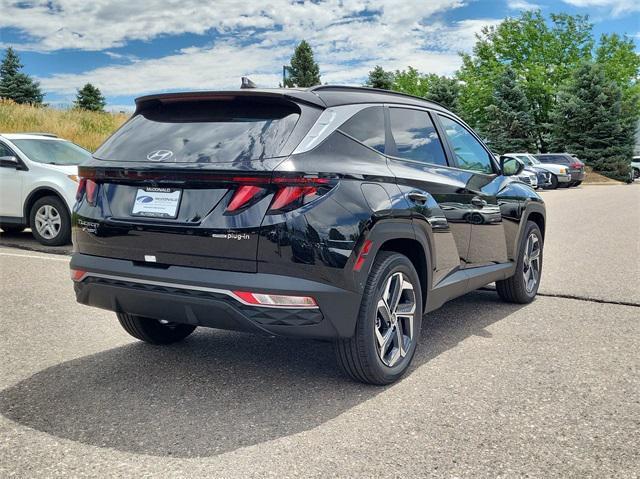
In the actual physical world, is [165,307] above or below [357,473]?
above

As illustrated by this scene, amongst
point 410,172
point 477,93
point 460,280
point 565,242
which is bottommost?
point 565,242

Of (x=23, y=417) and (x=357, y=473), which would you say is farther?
(x=23, y=417)

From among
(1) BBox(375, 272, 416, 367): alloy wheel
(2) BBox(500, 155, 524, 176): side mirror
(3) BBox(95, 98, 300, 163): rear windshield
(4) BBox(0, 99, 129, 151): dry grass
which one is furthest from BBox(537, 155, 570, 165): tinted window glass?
(3) BBox(95, 98, 300, 163): rear windshield

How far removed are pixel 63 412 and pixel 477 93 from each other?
55.1 m

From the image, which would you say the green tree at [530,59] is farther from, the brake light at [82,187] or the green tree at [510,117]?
the brake light at [82,187]

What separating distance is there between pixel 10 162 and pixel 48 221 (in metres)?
1.13

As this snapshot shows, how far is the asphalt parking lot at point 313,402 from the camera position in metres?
3.04

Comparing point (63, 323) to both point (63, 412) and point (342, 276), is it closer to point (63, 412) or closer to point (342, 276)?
point (63, 412)

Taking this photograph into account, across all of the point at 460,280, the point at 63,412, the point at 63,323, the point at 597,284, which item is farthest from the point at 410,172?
the point at 597,284

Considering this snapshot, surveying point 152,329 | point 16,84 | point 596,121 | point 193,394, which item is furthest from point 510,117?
point 193,394

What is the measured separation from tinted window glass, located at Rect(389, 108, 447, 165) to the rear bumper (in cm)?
128

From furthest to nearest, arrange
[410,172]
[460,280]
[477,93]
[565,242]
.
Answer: [477,93] < [565,242] < [460,280] < [410,172]

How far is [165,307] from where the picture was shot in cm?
362

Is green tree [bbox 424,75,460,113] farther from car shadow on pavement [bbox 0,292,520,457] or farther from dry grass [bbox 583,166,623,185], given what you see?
car shadow on pavement [bbox 0,292,520,457]
